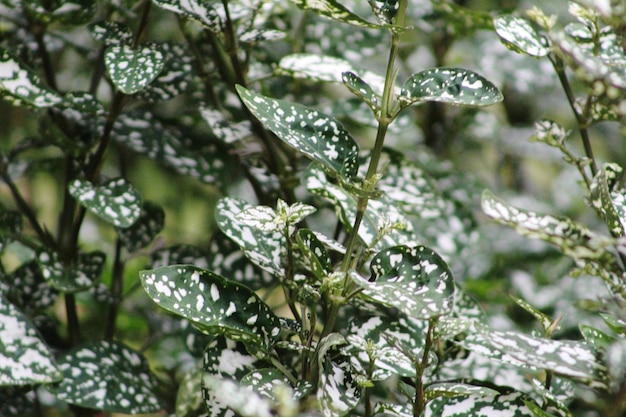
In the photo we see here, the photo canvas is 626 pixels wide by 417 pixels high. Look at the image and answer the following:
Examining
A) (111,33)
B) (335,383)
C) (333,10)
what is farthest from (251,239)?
(111,33)

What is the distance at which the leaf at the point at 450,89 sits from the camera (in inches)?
33.8

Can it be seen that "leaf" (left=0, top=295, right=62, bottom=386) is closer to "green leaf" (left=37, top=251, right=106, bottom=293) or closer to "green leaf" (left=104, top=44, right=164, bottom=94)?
"green leaf" (left=37, top=251, right=106, bottom=293)

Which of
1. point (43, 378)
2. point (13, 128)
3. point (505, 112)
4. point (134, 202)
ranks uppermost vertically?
point (134, 202)

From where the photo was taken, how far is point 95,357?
116 centimetres

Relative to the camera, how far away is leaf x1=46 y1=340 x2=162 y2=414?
1.07 metres

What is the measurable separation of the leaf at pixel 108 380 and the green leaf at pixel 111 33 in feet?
1.78

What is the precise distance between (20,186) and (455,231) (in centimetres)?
193

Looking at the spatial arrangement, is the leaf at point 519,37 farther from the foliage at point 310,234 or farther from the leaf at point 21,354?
the leaf at point 21,354

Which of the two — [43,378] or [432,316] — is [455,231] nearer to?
[432,316]

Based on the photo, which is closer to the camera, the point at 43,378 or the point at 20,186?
the point at 43,378

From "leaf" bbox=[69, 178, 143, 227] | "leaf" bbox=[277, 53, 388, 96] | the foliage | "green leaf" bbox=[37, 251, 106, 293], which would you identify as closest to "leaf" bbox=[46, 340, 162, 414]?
the foliage

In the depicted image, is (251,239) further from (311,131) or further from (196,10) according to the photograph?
(196,10)

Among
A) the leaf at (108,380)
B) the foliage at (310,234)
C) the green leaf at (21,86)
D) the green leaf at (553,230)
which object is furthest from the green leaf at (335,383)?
the green leaf at (21,86)

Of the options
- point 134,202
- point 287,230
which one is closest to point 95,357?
point 134,202
